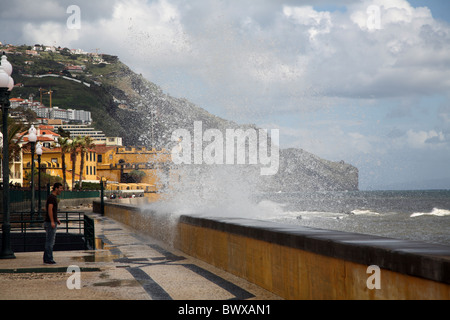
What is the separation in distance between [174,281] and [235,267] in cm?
107

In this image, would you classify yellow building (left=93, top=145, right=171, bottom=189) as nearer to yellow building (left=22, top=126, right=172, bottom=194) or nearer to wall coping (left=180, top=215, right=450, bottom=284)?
yellow building (left=22, top=126, right=172, bottom=194)

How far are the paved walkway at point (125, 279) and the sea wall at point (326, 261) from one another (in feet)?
1.11

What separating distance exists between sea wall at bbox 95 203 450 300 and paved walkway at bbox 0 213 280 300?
1.11 feet

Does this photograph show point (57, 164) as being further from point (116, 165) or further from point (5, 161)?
point (5, 161)

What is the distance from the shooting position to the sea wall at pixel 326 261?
503 cm

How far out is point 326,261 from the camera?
670cm

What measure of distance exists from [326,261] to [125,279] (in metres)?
4.58

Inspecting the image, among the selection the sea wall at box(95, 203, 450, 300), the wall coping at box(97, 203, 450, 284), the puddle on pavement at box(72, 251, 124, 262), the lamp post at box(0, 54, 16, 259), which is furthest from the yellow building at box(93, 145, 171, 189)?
the wall coping at box(97, 203, 450, 284)

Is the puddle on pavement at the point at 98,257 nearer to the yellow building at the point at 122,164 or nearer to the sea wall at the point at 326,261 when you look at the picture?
the sea wall at the point at 326,261

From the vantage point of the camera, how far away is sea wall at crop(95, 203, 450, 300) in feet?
16.5

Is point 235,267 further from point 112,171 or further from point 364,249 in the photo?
point 112,171

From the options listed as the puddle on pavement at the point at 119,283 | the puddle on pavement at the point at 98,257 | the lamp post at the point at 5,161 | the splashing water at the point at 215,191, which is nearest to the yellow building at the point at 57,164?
the splashing water at the point at 215,191

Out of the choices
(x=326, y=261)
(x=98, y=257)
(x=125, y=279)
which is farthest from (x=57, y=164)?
(x=326, y=261)

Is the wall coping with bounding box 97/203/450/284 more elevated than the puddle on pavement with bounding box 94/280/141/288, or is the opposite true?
the wall coping with bounding box 97/203/450/284
